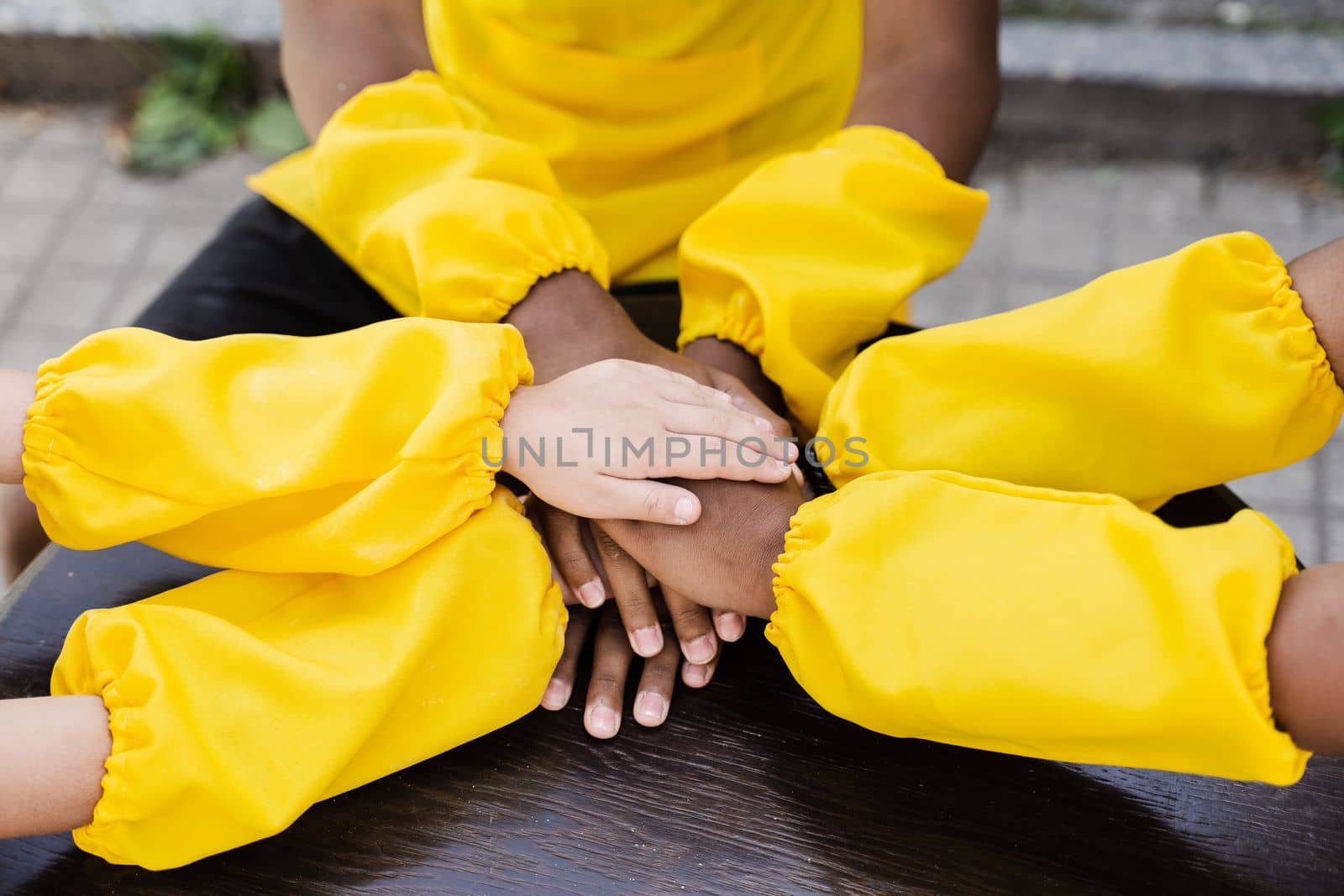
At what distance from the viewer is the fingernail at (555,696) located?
0.78 m

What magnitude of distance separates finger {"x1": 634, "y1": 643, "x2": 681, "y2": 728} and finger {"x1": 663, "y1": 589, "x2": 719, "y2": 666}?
0.6 inches

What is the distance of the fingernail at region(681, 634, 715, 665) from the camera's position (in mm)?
800

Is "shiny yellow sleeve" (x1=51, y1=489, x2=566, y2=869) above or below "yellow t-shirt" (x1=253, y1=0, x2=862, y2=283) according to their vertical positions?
below

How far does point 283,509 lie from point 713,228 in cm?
42

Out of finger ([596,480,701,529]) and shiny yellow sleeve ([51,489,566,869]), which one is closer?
shiny yellow sleeve ([51,489,566,869])

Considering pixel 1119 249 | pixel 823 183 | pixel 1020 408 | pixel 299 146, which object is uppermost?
pixel 823 183

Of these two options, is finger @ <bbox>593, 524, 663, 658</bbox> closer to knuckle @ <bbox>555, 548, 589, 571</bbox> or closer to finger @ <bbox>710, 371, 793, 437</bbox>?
knuckle @ <bbox>555, 548, 589, 571</bbox>

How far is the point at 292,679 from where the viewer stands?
2.28 feet

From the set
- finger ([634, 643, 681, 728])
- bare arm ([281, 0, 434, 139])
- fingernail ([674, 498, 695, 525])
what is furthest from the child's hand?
bare arm ([281, 0, 434, 139])

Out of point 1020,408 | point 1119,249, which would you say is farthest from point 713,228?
point 1119,249

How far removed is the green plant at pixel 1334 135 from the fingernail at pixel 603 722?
190 centimetres

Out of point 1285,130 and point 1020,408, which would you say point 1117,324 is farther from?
point 1285,130

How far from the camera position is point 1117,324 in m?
0.75

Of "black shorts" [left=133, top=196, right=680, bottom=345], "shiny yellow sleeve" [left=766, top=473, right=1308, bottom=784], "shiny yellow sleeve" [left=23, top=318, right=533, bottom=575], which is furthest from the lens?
"black shorts" [left=133, top=196, right=680, bottom=345]
